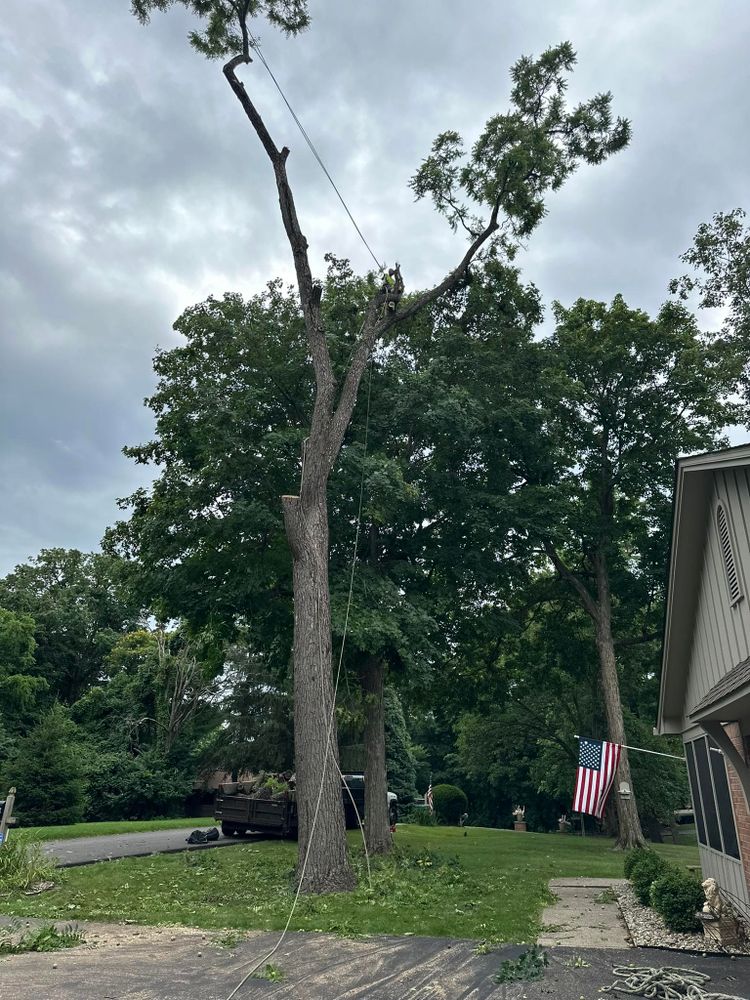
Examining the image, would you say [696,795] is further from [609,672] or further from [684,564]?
[609,672]

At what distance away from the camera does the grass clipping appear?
9.68 meters

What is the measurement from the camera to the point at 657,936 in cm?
717

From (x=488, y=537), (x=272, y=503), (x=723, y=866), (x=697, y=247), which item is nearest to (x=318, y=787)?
(x=723, y=866)

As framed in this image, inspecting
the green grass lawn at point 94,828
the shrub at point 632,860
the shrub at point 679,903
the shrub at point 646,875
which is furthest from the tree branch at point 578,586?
the green grass lawn at point 94,828

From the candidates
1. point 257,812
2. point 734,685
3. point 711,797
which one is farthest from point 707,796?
point 257,812

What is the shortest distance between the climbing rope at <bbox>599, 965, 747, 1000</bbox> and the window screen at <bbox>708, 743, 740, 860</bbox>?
10.2ft

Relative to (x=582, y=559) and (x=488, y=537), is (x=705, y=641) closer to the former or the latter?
(x=488, y=537)

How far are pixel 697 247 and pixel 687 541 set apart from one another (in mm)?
17569

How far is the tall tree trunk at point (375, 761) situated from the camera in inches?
595

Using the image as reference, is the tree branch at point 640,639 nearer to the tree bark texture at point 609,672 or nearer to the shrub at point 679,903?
the tree bark texture at point 609,672

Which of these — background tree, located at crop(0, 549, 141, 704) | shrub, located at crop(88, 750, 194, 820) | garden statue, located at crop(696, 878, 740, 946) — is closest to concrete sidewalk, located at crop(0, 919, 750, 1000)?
garden statue, located at crop(696, 878, 740, 946)

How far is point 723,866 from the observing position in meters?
8.80

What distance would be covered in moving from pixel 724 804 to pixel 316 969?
5.51m

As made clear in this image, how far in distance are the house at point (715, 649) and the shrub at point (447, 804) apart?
25.9m
